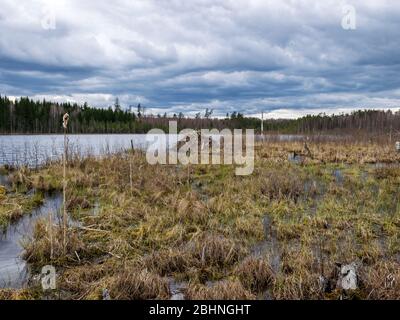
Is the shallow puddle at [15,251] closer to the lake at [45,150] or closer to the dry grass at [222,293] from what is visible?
the dry grass at [222,293]

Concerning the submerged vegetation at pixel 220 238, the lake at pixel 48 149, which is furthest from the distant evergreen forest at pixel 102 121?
the submerged vegetation at pixel 220 238

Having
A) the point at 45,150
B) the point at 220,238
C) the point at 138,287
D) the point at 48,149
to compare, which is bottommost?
the point at 138,287

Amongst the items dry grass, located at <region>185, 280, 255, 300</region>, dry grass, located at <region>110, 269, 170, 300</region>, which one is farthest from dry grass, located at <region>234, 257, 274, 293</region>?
dry grass, located at <region>110, 269, 170, 300</region>

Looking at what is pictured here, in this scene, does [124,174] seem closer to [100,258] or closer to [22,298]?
[100,258]

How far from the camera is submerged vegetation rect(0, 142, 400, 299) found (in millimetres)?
4668

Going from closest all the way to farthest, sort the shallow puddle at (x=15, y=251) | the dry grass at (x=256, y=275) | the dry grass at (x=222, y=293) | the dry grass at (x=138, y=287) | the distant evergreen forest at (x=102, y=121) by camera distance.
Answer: the dry grass at (x=222, y=293) → the dry grass at (x=138, y=287) → the dry grass at (x=256, y=275) → the shallow puddle at (x=15, y=251) → the distant evergreen forest at (x=102, y=121)

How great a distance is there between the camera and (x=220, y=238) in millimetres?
6375

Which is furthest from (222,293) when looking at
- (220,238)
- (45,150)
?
(45,150)

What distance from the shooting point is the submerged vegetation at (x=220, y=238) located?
4668mm

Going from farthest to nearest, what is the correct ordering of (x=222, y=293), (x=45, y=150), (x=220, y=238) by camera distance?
(x=45, y=150), (x=220, y=238), (x=222, y=293)

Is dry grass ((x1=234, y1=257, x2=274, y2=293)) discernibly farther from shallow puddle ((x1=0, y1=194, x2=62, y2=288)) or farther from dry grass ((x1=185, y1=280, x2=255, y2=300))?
shallow puddle ((x1=0, y1=194, x2=62, y2=288))

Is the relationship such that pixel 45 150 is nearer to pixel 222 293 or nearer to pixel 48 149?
pixel 48 149

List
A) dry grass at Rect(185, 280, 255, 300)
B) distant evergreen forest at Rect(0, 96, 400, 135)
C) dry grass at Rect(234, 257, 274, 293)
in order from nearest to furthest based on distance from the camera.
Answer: dry grass at Rect(185, 280, 255, 300) < dry grass at Rect(234, 257, 274, 293) < distant evergreen forest at Rect(0, 96, 400, 135)
